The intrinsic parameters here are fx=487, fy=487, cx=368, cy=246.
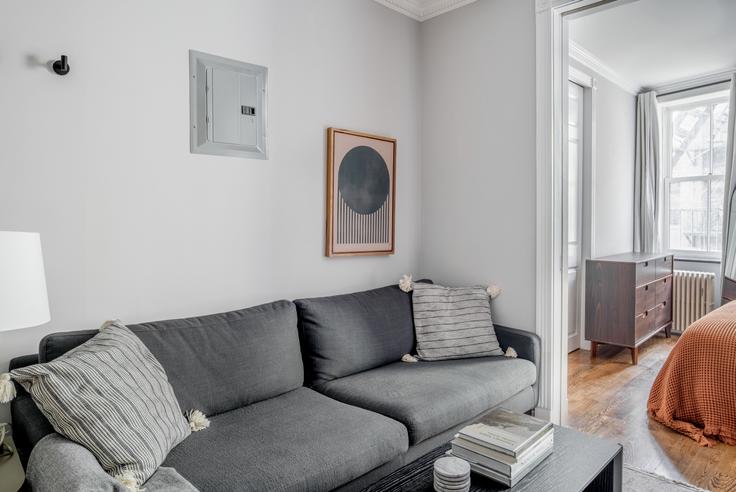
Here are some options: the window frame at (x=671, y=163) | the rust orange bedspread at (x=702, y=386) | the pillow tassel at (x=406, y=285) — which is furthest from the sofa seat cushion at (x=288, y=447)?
the window frame at (x=671, y=163)

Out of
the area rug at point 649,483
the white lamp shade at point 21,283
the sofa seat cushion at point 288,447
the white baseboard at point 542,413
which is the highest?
the white lamp shade at point 21,283

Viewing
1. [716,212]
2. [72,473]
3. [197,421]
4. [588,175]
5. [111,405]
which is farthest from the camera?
[716,212]

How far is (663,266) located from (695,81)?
6.15 ft

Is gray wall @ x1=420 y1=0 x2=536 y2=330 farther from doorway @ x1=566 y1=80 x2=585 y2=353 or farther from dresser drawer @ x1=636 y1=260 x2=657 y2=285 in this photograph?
dresser drawer @ x1=636 y1=260 x2=657 y2=285

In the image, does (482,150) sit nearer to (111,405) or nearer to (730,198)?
(111,405)

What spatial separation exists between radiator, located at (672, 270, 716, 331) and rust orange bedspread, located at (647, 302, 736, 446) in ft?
6.59

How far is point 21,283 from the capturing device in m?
1.32

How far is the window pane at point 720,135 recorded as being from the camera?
4.78 m

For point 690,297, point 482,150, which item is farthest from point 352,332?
point 690,297

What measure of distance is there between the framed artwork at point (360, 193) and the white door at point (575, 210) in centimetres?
190

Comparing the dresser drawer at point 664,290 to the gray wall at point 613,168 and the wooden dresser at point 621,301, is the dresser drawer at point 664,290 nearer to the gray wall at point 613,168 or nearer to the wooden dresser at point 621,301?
the wooden dresser at point 621,301

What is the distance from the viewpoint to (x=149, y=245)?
2059 mm

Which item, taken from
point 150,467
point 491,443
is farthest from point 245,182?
point 491,443

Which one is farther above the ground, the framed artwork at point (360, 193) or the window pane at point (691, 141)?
the window pane at point (691, 141)
